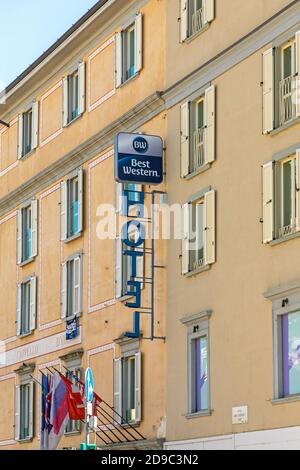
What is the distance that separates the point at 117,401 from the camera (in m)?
39.1

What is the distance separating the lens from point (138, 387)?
1489 inches

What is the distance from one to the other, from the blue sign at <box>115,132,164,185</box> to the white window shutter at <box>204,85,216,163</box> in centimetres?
234

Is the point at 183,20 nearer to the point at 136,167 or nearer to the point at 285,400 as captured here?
the point at 136,167

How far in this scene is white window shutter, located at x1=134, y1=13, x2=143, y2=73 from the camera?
130 ft

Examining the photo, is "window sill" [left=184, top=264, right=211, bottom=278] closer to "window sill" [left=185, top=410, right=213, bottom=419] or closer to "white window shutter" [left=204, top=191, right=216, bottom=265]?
"white window shutter" [left=204, top=191, right=216, bottom=265]

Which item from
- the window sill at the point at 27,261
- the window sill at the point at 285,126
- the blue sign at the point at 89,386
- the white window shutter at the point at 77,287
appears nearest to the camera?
the window sill at the point at 285,126

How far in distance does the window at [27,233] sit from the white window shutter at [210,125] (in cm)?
1303

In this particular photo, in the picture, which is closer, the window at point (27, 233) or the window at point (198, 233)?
the window at point (198, 233)

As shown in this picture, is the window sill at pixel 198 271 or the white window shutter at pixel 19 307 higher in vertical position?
the white window shutter at pixel 19 307

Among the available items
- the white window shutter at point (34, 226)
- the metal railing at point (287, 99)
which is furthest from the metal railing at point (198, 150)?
the white window shutter at point (34, 226)

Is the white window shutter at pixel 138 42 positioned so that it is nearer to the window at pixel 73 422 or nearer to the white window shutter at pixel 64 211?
the white window shutter at pixel 64 211

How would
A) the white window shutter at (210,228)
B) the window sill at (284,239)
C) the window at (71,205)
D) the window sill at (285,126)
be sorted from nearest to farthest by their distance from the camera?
A: the window sill at (284,239)
the window sill at (285,126)
the white window shutter at (210,228)
the window at (71,205)

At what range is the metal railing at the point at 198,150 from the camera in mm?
35812

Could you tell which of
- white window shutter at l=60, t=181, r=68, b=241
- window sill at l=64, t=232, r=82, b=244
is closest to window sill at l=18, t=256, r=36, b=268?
white window shutter at l=60, t=181, r=68, b=241
